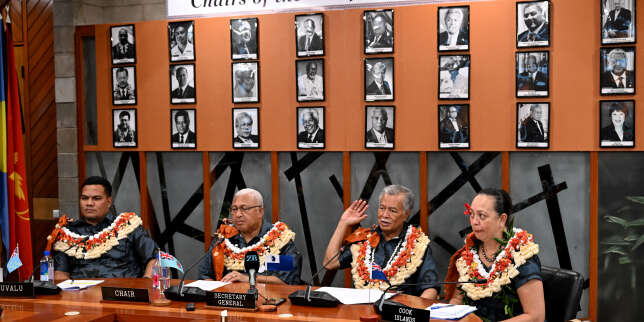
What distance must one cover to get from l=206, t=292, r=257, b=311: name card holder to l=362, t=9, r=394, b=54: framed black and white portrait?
2.03 m

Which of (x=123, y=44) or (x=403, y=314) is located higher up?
(x=123, y=44)

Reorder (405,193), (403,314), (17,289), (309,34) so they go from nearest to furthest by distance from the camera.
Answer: (403,314)
(17,289)
(405,193)
(309,34)

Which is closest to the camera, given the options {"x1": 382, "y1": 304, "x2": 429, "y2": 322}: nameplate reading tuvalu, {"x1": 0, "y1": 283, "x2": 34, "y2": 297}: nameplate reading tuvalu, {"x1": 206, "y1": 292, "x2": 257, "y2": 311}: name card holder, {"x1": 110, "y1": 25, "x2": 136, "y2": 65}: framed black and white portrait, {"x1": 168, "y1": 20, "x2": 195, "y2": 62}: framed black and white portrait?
{"x1": 382, "y1": 304, "x2": 429, "y2": 322}: nameplate reading tuvalu

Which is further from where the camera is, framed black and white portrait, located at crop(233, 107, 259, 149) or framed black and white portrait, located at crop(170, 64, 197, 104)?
framed black and white portrait, located at crop(170, 64, 197, 104)

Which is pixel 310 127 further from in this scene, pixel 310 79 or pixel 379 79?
pixel 379 79

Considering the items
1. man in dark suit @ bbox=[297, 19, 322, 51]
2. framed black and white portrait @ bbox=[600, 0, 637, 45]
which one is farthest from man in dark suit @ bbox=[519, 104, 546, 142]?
man in dark suit @ bbox=[297, 19, 322, 51]

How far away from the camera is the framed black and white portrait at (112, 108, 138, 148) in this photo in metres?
4.93

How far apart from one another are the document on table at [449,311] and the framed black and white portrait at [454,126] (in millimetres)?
1451

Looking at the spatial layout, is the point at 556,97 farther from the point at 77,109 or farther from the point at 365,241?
the point at 77,109

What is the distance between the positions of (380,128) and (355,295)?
1.46 metres

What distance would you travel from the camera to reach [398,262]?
3.65m

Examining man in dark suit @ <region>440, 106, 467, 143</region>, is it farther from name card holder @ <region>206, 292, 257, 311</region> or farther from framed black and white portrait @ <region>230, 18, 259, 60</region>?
name card holder @ <region>206, 292, 257, 311</region>

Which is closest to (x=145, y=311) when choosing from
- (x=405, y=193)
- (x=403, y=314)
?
(x=403, y=314)

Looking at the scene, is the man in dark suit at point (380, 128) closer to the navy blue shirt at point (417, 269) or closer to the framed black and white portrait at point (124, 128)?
the navy blue shirt at point (417, 269)
